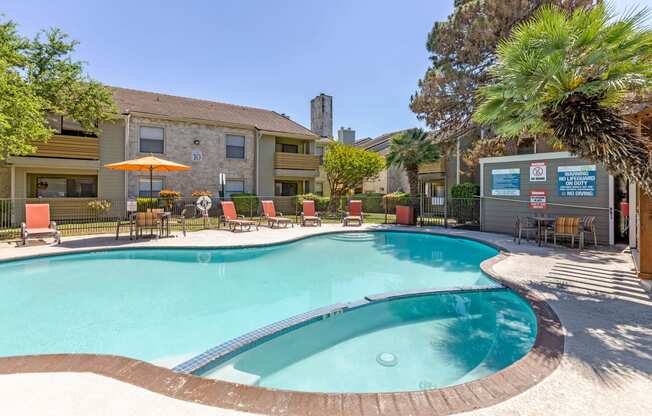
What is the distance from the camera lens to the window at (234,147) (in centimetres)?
2084

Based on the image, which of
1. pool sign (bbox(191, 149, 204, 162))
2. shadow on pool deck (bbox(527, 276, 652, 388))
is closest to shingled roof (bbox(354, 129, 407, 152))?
pool sign (bbox(191, 149, 204, 162))

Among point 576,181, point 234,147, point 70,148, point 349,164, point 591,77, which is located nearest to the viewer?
point 591,77

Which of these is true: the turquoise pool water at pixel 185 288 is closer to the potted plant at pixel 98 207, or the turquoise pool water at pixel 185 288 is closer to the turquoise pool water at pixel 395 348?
the turquoise pool water at pixel 395 348

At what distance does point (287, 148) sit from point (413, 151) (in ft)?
34.3

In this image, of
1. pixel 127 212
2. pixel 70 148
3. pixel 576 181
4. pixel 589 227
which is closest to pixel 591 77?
Answer: pixel 589 227

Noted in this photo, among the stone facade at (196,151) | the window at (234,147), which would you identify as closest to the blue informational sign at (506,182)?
the stone facade at (196,151)

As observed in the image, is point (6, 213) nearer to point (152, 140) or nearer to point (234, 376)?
point (152, 140)

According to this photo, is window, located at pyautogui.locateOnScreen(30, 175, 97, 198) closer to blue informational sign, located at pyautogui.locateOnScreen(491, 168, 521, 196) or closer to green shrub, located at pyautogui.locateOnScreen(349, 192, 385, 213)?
green shrub, located at pyautogui.locateOnScreen(349, 192, 385, 213)

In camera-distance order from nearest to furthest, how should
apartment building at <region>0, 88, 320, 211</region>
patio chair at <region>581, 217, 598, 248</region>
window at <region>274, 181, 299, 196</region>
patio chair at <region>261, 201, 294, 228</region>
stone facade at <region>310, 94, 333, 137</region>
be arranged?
patio chair at <region>581, 217, 598, 248</region>, patio chair at <region>261, 201, 294, 228</region>, apartment building at <region>0, 88, 320, 211</region>, window at <region>274, 181, 299, 196</region>, stone facade at <region>310, 94, 333, 137</region>

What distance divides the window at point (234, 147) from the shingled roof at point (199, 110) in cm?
103

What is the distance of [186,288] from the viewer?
6723 millimetres

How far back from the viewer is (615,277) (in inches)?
236

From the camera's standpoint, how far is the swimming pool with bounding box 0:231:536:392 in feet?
14.7

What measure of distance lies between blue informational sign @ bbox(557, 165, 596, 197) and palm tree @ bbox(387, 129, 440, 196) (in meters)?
7.00
